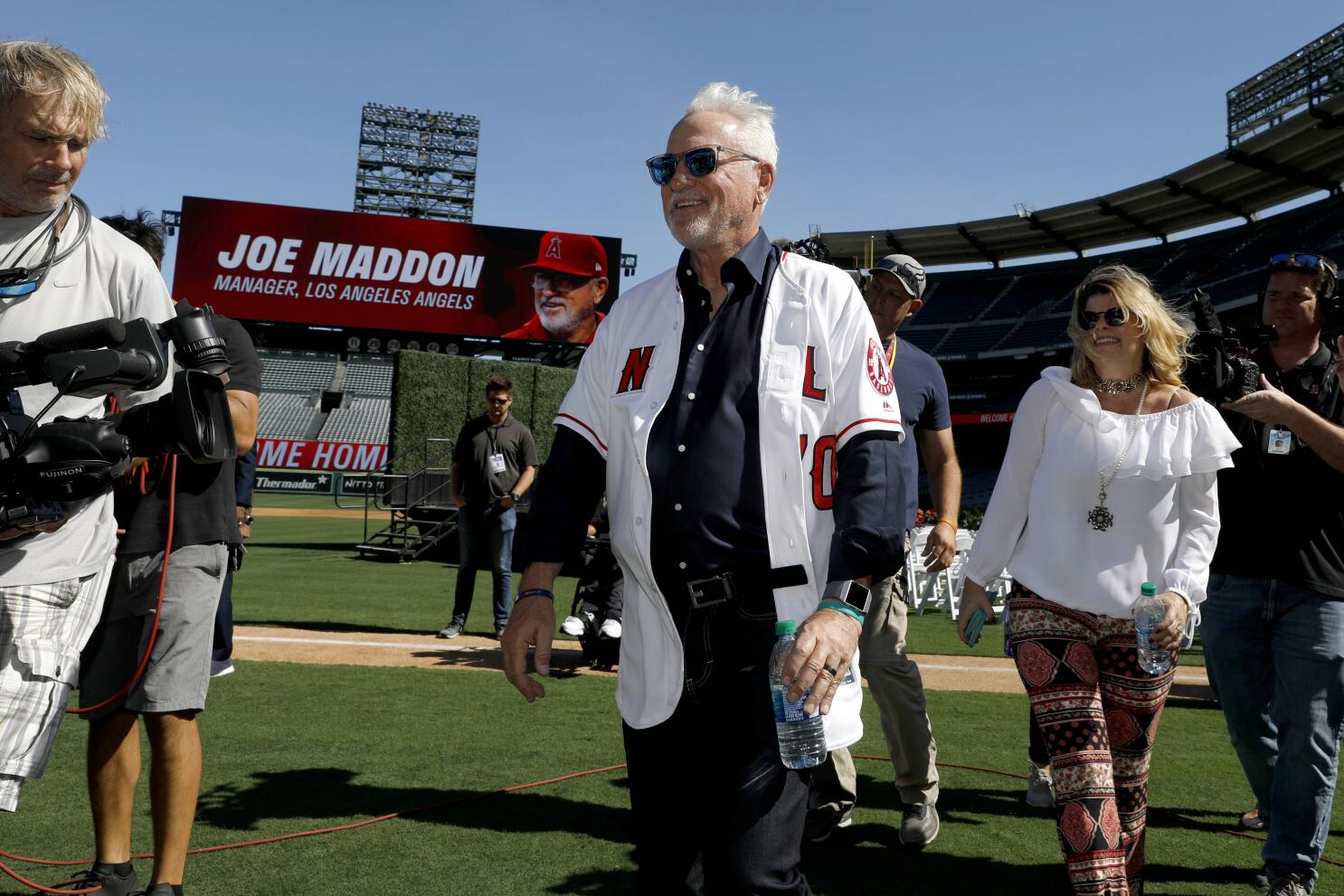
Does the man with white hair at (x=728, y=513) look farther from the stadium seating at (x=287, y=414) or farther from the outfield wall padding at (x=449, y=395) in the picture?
the stadium seating at (x=287, y=414)

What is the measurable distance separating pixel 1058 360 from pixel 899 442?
157 ft

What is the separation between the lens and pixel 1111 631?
307cm

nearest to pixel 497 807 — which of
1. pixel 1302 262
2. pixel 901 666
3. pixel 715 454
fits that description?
pixel 901 666

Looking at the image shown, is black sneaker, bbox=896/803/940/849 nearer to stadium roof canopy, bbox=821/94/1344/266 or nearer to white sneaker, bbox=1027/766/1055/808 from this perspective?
white sneaker, bbox=1027/766/1055/808

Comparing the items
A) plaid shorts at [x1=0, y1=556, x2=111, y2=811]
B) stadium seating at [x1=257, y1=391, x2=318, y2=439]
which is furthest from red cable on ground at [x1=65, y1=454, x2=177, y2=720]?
stadium seating at [x1=257, y1=391, x2=318, y2=439]

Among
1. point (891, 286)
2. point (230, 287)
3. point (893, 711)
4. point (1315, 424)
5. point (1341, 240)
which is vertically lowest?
point (893, 711)

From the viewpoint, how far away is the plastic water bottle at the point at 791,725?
210 centimetres

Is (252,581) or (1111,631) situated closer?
(1111,631)

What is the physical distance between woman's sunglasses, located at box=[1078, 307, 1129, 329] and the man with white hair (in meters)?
1.21

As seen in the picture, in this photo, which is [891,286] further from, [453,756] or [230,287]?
[230,287]

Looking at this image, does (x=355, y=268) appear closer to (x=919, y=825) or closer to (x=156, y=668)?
(x=919, y=825)

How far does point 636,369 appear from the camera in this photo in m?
2.52

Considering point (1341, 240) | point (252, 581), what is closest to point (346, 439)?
point (252, 581)

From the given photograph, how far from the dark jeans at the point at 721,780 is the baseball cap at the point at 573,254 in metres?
42.8
